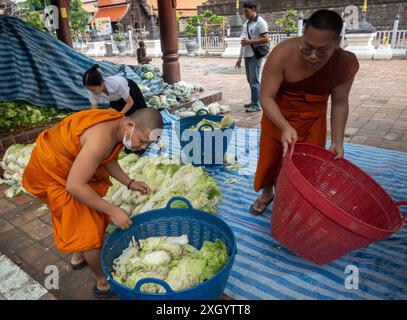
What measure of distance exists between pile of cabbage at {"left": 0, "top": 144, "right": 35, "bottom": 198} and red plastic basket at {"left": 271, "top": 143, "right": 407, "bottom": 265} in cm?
296

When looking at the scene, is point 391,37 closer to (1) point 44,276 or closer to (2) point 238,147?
(2) point 238,147

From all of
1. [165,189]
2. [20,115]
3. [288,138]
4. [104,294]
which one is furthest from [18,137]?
[288,138]

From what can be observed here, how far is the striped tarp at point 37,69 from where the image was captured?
4.63 meters

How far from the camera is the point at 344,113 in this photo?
2.45 metres

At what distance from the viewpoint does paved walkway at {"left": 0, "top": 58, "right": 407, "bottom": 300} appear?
2.33 metres

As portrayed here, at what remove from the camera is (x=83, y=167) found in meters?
1.71

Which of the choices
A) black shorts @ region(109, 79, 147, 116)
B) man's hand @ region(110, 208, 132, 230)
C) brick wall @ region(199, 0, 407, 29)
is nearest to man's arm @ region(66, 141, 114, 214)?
man's hand @ region(110, 208, 132, 230)

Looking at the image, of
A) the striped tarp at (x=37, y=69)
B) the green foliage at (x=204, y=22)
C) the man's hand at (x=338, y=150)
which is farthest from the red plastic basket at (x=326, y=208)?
the green foliage at (x=204, y=22)

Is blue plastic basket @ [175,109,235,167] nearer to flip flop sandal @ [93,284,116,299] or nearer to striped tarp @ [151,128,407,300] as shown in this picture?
striped tarp @ [151,128,407,300]

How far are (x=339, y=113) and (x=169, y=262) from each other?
1.75m

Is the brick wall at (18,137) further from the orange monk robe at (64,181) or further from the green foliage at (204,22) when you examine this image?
the green foliage at (204,22)

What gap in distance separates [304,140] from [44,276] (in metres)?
2.32

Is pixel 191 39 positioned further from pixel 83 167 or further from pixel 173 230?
pixel 83 167
